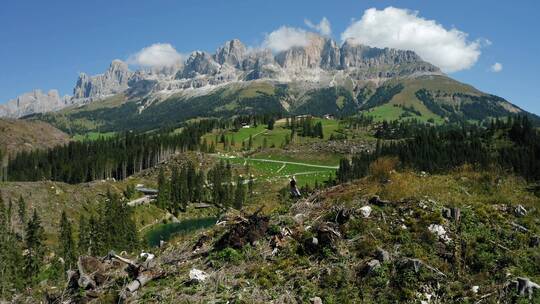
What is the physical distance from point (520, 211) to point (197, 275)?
14386 millimetres

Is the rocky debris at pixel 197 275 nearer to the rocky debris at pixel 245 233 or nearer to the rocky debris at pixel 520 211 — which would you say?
the rocky debris at pixel 245 233

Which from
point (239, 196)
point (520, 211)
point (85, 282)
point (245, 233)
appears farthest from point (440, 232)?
point (239, 196)

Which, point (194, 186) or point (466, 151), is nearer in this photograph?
point (194, 186)

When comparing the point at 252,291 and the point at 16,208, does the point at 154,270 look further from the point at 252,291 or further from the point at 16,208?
the point at 16,208

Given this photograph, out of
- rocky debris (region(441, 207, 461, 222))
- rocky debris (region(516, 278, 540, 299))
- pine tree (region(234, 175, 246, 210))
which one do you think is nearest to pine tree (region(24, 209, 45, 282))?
rocky debris (region(441, 207, 461, 222))

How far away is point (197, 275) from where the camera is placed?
1656 centimetres

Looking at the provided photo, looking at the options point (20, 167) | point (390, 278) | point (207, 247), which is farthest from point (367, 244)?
point (20, 167)

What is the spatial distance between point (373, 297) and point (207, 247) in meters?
8.73

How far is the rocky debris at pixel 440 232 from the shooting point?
17.1m

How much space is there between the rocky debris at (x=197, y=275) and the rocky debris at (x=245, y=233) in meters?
2.42

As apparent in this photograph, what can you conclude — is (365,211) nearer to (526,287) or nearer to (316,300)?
(316,300)

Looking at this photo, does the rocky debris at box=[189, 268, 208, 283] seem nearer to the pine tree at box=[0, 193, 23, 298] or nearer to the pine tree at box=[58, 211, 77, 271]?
the pine tree at box=[0, 193, 23, 298]

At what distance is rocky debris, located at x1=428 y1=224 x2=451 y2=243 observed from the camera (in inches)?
673

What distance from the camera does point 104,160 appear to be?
600ft
